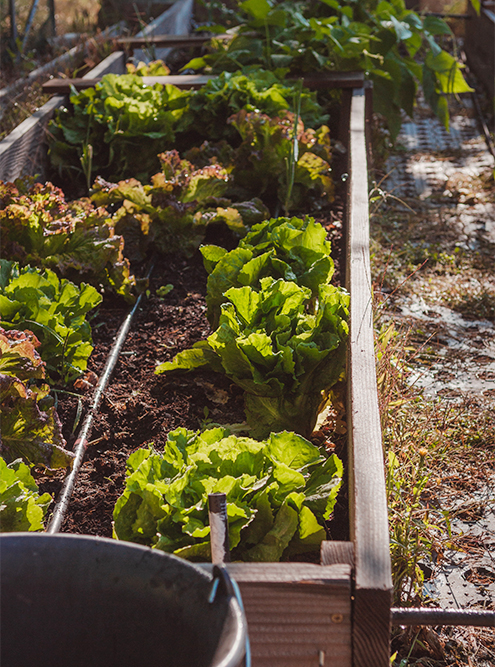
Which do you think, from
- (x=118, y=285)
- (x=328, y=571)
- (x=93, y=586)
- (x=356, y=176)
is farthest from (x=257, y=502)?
(x=356, y=176)

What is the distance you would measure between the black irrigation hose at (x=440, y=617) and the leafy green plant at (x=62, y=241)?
77.6 inches

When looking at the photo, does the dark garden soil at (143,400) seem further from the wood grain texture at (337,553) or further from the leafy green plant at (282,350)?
the wood grain texture at (337,553)

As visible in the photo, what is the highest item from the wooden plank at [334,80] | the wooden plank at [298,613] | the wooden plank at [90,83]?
the wooden plank at [90,83]

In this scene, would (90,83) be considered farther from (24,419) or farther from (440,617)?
(440,617)

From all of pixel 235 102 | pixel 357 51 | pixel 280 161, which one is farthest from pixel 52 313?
pixel 357 51

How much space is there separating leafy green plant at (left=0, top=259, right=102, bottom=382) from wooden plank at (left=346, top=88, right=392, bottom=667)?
3.24 feet

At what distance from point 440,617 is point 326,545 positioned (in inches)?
10.6

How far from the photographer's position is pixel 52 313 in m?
2.35

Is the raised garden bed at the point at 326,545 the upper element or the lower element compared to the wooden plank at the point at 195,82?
lower

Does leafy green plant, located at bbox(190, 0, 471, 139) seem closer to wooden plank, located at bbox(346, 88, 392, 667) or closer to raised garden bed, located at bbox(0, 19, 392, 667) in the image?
raised garden bed, located at bbox(0, 19, 392, 667)

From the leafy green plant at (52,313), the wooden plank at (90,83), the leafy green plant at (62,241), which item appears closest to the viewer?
the leafy green plant at (52,313)

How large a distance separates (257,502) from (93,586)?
664 millimetres

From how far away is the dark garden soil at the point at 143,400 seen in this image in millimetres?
1955

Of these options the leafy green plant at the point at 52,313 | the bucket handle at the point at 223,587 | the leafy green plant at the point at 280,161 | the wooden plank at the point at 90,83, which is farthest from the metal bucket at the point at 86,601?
the wooden plank at the point at 90,83
